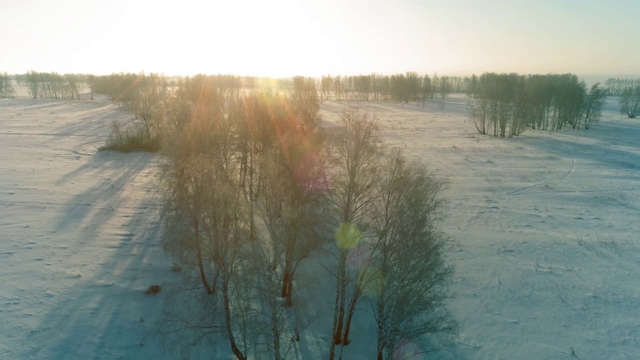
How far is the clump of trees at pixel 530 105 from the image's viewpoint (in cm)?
6769

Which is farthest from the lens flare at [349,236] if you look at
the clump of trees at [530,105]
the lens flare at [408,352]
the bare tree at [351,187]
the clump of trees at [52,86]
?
the clump of trees at [52,86]

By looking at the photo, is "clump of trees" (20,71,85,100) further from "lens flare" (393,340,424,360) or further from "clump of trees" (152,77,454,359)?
"lens flare" (393,340,424,360)

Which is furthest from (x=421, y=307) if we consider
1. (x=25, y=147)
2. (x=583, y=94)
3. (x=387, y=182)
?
(x=583, y=94)

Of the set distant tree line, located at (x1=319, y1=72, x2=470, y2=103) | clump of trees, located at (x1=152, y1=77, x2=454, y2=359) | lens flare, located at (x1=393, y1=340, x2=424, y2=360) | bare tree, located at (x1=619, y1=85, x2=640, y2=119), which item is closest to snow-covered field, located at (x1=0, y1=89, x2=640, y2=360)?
lens flare, located at (x1=393, y1=340, x2=424, y2=360)

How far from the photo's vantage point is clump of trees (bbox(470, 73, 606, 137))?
222ft

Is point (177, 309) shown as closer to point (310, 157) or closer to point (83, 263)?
point (83, 263)

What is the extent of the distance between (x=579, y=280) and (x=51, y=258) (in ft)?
102

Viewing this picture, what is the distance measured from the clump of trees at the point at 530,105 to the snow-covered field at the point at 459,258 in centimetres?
2261

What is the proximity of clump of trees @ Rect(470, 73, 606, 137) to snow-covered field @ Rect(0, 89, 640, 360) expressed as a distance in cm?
2261

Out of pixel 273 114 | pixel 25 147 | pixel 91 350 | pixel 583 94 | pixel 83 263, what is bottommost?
pixel 91 350

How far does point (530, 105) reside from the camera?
244 ft

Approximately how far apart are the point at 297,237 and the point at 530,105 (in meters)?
73.2

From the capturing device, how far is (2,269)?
2073cm

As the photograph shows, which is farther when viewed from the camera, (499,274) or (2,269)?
(499,274)
